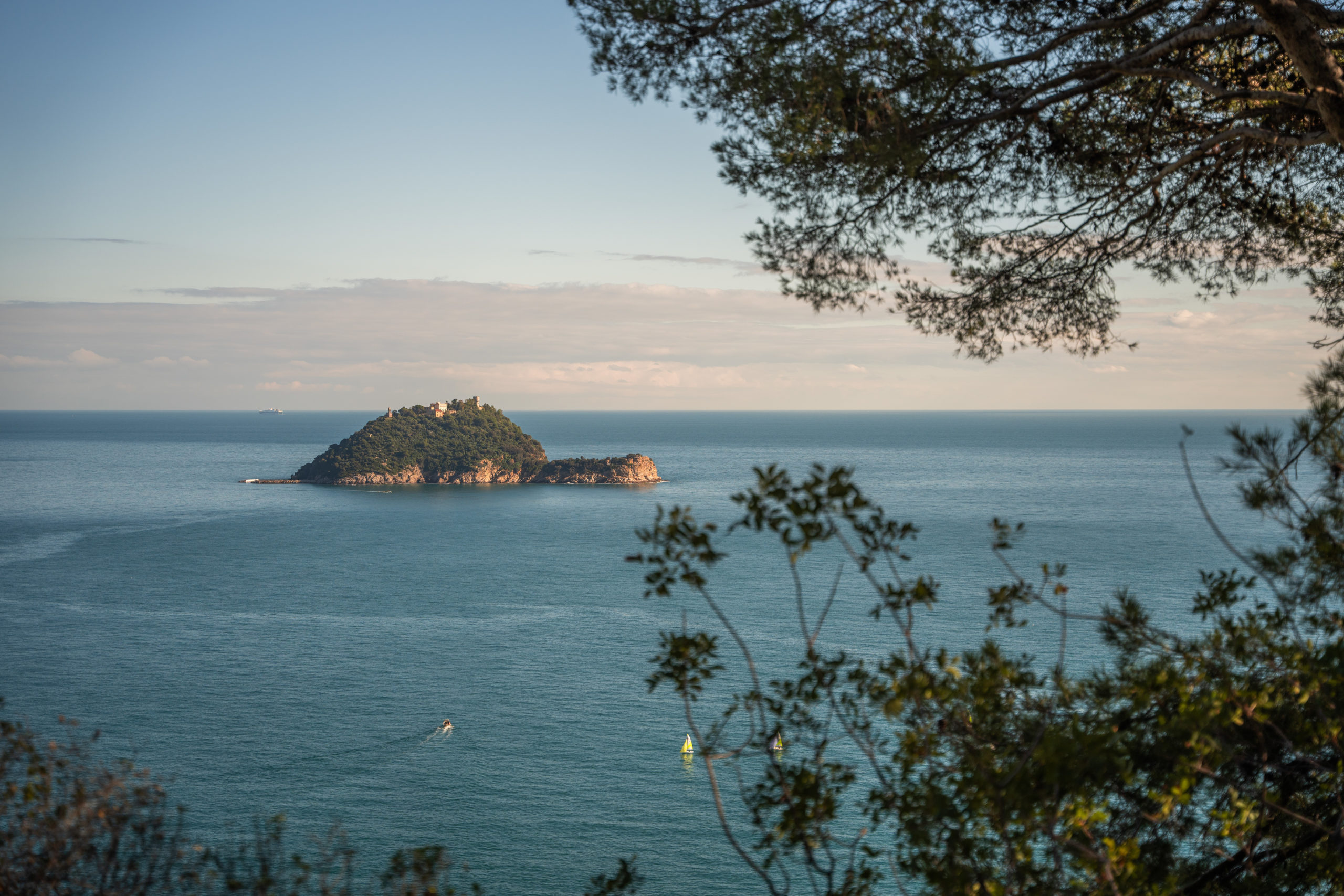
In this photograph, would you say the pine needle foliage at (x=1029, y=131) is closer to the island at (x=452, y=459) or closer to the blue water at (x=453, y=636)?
the blue water at (x=453, y=636)

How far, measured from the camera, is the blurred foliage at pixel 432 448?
103125 millimetres

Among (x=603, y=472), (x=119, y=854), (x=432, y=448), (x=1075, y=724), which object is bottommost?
(x=603, y=472)

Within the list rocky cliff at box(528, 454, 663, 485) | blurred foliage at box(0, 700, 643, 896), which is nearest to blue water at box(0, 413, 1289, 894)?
blurred foliage at box(0, 700, 643, 896)

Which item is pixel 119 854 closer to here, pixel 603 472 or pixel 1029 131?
pixel 1029 131

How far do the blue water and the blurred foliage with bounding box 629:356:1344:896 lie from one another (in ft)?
7.29

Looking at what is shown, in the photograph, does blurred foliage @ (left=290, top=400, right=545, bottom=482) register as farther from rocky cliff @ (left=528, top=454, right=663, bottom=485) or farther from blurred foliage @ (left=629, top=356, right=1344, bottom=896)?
blurred foliage @ (left=629, top=356, right=1344, bottom=896)

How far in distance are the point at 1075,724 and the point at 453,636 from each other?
3893 centimetres

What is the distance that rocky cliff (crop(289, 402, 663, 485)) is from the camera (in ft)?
331

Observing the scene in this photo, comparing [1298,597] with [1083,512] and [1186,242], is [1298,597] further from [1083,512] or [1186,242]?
[1083,512]

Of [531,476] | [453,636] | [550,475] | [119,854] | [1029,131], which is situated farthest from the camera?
[531,476]

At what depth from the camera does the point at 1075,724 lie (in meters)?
2.87

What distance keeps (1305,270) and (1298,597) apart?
4481 mm

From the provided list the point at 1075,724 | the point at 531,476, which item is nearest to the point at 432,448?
the point at 531,476

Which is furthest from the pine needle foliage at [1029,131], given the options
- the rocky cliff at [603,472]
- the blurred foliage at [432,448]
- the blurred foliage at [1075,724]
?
the blurred foliage at [432,448]
